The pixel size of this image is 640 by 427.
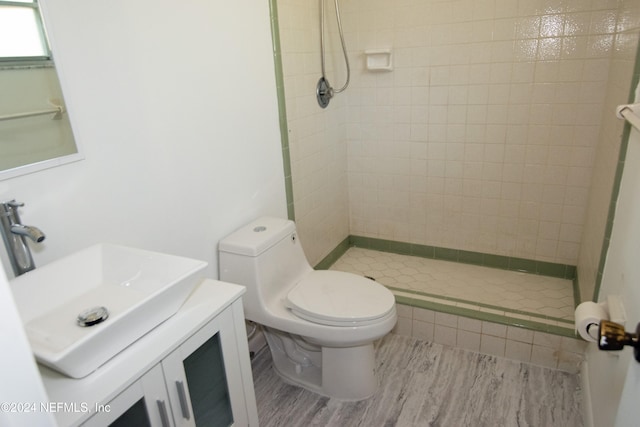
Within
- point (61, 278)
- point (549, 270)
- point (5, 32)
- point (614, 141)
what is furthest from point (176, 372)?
point (549, 270)

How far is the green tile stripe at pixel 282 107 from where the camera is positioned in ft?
6.82

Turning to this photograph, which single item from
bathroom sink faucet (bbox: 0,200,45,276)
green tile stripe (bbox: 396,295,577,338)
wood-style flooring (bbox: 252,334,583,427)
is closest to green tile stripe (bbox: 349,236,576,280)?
green tile stripe (bbox: 396,295,577,338)

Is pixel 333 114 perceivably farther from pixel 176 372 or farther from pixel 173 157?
pixel 176 372

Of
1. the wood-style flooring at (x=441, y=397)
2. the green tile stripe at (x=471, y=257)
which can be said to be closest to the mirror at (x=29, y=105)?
the wood-style flooring at (x=441, y=397)

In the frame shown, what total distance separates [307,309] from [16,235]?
3.36ft

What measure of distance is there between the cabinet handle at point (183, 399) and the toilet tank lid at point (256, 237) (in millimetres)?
702

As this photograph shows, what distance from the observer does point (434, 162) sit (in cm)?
276

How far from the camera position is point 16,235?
112 cm

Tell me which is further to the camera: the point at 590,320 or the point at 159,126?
the point at 159,126

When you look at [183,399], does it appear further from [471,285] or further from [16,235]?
[471,285]

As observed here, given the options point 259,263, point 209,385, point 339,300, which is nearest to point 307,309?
point 339,300

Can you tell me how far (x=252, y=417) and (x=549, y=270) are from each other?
2.01m

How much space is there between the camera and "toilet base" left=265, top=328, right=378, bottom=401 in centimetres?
188

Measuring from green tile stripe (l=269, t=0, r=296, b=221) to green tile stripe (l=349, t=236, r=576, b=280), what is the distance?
3.06 ft
